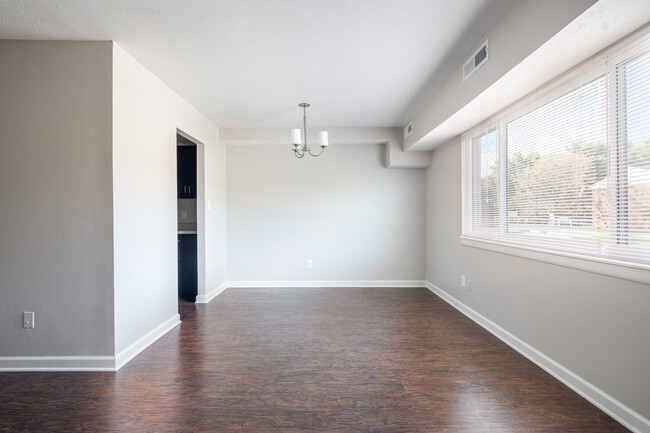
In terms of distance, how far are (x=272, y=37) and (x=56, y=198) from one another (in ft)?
6.89

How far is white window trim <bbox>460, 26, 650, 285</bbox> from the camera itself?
67.8 inches

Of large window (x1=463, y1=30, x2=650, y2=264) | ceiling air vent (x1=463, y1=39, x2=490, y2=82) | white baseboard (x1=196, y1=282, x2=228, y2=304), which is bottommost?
white baseboard (x1=196, y1=282, x2=228, y2=304)

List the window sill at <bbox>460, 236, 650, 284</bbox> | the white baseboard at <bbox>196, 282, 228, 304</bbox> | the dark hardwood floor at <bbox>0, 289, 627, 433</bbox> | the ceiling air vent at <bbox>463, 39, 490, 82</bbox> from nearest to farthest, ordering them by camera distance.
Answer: the window sill at <bbox>460, 236, 650, 284</bbox>
the dark hardwood floor at <bbox>0, 289, 627, 433</bbox>
the ceiling air vent at <bbox>463, 39, 490, 82</bbox>
the white baseboard at <bbox>196, 282, 228, 304</bbox>

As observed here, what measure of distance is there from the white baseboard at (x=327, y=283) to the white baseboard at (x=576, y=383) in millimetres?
1849

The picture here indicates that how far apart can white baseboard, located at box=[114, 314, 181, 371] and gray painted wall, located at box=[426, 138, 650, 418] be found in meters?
3.35

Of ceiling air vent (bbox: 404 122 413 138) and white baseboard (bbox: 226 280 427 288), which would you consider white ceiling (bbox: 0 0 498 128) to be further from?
white baseboard (bbox: 226 280 427 288)

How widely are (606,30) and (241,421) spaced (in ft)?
9.82

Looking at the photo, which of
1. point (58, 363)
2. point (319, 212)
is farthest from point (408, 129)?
point (58, 363)

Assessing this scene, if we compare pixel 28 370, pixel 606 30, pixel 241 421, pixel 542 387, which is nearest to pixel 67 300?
pixel 28 370

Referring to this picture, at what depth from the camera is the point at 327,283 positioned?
5.25 m

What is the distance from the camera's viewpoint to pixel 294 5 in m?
2.02

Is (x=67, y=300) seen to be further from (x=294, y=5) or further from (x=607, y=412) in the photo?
(x=607, y=412)

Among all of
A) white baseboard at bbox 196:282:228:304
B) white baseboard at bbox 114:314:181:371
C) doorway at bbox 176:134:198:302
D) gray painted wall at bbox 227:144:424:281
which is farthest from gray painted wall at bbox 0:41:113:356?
gray painted wall at bbox 227:144:424:281

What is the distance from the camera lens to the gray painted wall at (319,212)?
5246mm
